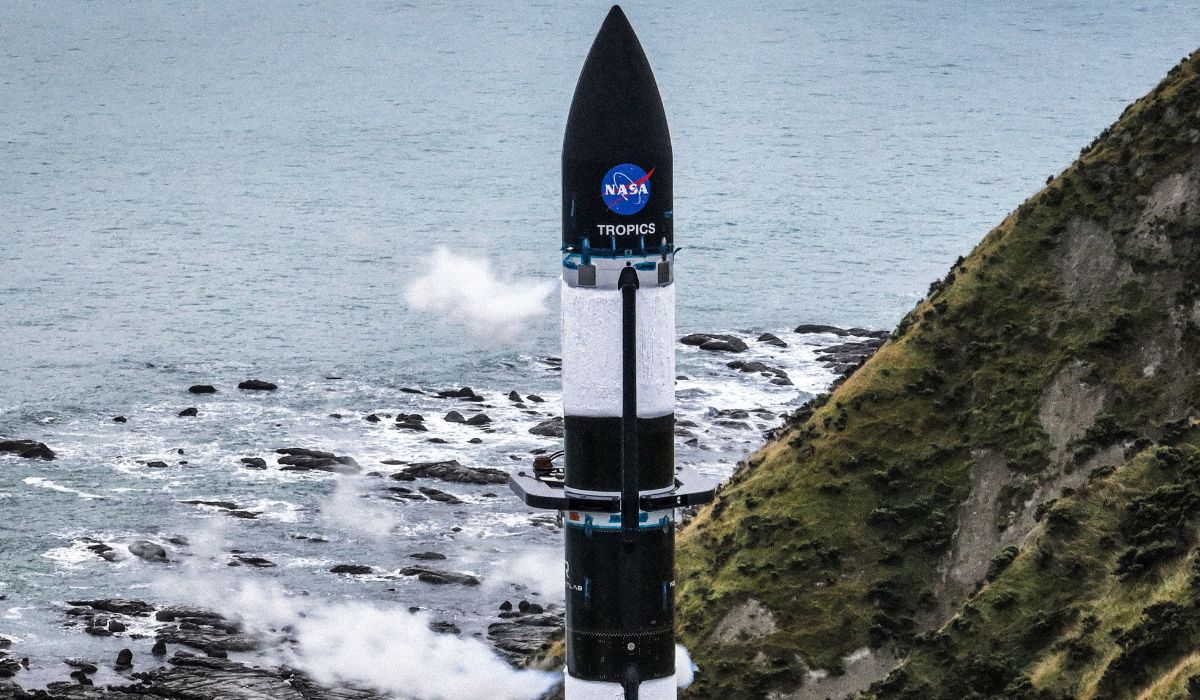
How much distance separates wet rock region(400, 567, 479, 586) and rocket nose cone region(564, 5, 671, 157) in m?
74.7

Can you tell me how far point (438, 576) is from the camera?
385ft

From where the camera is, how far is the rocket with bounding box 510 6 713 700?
143 feet

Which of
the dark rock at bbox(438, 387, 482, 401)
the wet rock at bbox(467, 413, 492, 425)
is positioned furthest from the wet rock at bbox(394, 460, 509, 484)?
the dark rock at bbox(438, 387, 482, 401)

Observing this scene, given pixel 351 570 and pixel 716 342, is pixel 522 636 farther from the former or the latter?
pixel 716 342

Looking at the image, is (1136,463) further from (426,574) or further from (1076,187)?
(426,574)

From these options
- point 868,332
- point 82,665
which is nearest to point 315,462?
point 82,665

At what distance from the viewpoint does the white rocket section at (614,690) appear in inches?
1761

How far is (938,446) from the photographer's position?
3322 inches

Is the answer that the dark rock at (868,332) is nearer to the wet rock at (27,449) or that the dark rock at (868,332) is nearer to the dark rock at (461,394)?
the dark rock at (461,394)

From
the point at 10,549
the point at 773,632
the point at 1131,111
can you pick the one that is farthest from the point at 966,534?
the point at 10,549

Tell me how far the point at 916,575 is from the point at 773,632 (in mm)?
6383

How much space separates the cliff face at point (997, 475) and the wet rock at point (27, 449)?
72761 mm

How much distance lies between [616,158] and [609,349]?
427cm

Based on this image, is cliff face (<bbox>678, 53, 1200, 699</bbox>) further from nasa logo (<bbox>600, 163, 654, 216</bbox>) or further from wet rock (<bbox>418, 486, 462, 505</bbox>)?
wet rock (<bbox>418, 486, 462, 505</bbox>)
